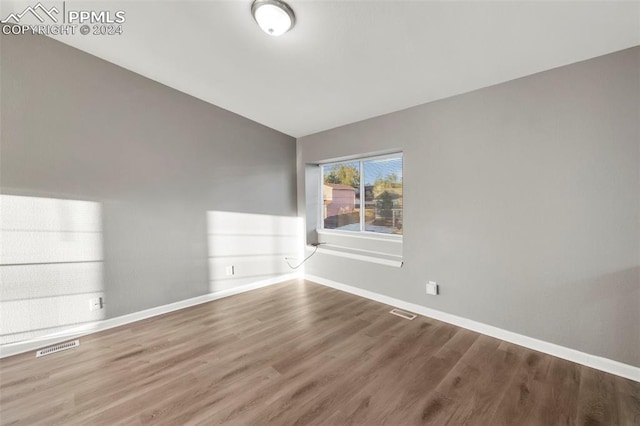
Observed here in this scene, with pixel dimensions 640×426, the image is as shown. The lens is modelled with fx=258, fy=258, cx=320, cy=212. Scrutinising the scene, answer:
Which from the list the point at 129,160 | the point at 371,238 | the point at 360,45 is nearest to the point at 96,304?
the point at 129,160

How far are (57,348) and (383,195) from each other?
3.79 meters

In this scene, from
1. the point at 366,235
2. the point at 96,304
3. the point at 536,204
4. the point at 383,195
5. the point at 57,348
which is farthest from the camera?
the point at 366,235

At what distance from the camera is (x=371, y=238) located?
3.59 metres

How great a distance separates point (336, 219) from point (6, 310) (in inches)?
145

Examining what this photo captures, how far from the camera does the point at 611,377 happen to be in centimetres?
185

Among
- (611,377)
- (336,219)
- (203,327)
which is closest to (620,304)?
(611,377)

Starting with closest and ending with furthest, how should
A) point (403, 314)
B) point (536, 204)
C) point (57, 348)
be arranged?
point (536, 204)
point (57, 348)
point (403, 314)

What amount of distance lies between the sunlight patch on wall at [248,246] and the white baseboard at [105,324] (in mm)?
99

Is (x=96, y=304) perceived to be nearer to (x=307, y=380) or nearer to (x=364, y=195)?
(x=307, y=380)

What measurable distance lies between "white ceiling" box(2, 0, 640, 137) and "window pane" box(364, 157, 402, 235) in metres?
0.80

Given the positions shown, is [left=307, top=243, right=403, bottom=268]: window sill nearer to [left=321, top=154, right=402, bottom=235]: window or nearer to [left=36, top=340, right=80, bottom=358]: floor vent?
[left=321, top=154, right=402, bottom=235]: window

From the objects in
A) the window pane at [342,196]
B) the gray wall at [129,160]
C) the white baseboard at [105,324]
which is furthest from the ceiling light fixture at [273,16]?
the white baseboard at [105,324]

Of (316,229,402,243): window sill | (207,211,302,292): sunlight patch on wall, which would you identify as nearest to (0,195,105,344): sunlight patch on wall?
(207,211,302,292): sunlight patch on wall
